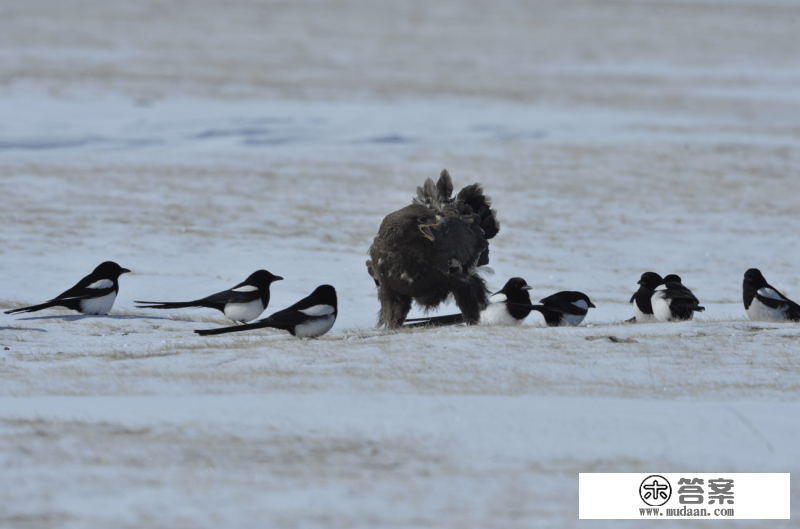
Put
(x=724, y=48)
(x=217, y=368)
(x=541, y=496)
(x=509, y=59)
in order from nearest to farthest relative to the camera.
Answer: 1. (x=541, y=496)
2. (x=217, y=368)
3. (x=509, y=59)
4. (x=724, y=48)

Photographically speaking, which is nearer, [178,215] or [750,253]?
[750,253]

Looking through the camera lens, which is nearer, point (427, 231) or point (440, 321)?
point (427, 231)

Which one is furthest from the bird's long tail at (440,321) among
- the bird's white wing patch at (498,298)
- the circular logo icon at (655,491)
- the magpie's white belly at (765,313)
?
the circular logo icon at (655,491)

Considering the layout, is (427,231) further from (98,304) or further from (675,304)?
(98,304)

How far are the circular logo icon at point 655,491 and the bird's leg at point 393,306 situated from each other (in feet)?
14.3

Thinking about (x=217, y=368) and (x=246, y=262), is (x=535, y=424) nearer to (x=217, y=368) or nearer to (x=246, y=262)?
(x=217, y=368)

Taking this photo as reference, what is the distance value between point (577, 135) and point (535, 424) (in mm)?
22570

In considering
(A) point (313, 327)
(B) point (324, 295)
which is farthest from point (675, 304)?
(A) point (313, 327)

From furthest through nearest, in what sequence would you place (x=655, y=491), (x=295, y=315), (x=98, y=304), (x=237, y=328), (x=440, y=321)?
(x=98, y=304) → (x=440, y=321) → (x=295, y=315) → (x=237, y=328) → (x=655, y=491)

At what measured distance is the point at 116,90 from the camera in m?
31.2

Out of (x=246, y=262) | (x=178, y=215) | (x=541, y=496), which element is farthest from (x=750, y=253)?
(x=541, y=496)

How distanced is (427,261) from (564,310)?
221 cm

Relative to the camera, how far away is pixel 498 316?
10211 millimetres

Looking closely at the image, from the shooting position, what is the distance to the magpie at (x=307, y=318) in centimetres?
877
